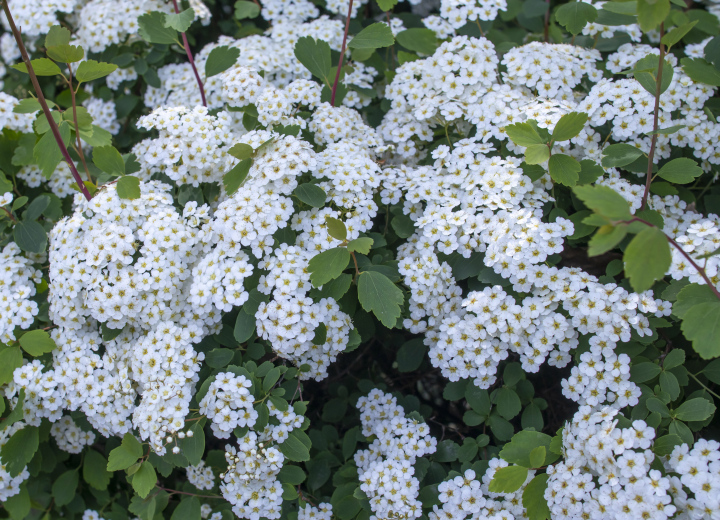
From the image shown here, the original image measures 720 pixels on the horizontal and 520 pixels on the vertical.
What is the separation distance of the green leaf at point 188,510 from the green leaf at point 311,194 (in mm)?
1304

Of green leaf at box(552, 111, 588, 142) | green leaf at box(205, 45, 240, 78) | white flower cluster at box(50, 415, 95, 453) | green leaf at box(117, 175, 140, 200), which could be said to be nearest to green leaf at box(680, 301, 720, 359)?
green leaf at box(552, 111, 588, 142)

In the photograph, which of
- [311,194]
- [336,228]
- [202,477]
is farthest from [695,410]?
[202,477]

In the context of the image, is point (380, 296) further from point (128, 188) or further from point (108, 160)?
point (108, 160)

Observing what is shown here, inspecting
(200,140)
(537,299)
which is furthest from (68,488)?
(537,299)

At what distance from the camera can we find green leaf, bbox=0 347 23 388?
2.29m

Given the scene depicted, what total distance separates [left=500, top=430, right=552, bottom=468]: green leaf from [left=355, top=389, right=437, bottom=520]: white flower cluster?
375 millimetres

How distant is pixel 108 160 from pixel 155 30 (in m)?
0.74

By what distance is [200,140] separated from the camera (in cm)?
244

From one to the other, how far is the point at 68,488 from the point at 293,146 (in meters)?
1.96

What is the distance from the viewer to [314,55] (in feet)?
8.67

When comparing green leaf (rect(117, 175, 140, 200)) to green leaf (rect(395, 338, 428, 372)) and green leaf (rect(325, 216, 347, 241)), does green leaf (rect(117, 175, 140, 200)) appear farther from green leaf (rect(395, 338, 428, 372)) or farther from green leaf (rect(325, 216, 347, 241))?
green leaf (rect(395, 338, 428, 372))

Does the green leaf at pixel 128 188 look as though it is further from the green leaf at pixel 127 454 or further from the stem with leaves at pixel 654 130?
the stem with leaves at pixel 654 130

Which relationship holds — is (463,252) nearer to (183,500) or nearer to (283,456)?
(283,456)

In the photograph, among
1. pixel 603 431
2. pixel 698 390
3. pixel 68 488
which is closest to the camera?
pixel 603 431
